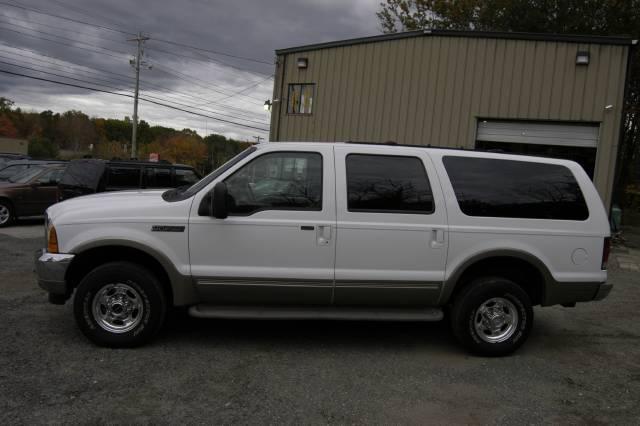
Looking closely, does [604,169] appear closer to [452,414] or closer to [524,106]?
[524,106]

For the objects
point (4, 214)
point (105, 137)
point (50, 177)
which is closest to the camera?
point (4, 214)

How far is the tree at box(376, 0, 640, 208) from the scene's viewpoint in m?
21.3

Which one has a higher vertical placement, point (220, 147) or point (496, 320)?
point (220, 147)

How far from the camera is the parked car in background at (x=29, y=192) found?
12.5 m

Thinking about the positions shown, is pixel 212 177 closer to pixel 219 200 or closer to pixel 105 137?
pixel 219 200

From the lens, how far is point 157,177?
10836mm

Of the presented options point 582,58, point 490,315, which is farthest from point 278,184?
point 582,58

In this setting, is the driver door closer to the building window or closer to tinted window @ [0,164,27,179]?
tinted window @ [0,164,27,179]

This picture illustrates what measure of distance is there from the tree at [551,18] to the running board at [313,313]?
16897mm

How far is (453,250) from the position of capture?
4719 millimetres

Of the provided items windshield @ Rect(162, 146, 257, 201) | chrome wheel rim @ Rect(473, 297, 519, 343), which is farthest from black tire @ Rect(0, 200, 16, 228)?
chrome wheel rim @ Rect(473, 297, 519, 343)

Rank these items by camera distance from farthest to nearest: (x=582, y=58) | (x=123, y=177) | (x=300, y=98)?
(x=300, y=98), (x=582, y=58), (x=123, y=177)

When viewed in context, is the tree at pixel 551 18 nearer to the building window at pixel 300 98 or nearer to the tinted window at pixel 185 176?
the building window at pixel 300 98

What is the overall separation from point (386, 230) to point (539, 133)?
1074 cm
